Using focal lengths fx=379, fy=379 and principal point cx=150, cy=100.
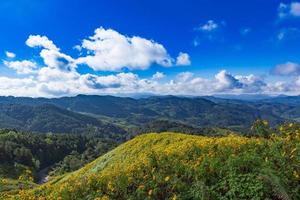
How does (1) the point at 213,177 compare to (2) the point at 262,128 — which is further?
(2) the point at 262,128

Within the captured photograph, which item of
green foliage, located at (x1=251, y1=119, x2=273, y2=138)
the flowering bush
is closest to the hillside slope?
the flowering bush

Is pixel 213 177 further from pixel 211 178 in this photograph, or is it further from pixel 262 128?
pixel 262 128

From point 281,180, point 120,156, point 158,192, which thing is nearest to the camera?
point 281,180

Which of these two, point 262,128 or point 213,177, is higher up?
point 262,128

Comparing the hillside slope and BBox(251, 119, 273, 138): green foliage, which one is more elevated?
BBox(251, 119, 273, 138): green foliage

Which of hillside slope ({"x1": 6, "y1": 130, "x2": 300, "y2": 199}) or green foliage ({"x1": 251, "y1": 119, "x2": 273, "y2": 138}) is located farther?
green foliage ({"x1": 251, "y1": 119, "x2": 273, "y2": 138})

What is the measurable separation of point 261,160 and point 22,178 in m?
8.31

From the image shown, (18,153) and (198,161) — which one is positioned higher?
(198,161)

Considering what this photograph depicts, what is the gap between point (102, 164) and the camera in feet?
120

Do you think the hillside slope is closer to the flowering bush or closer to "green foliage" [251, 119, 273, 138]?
the flowering bush

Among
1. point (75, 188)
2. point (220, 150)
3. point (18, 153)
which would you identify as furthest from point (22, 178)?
point (18, 153)

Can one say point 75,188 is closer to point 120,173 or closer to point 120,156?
point 120,173

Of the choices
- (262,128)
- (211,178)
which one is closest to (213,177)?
(211,178)

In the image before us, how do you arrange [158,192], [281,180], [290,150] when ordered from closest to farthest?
[281,180] → [158,192] → [290,150]
